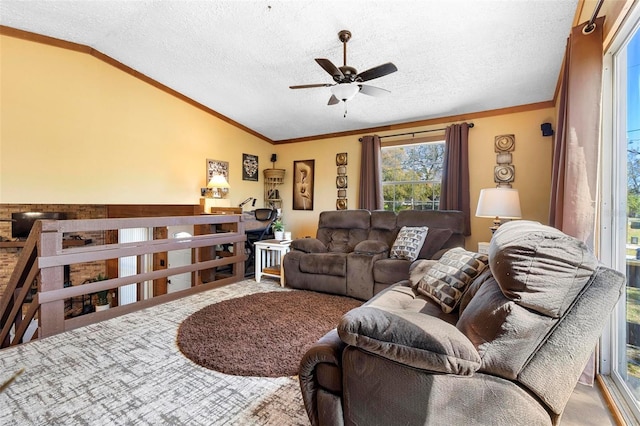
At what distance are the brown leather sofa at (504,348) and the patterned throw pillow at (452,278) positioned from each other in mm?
753

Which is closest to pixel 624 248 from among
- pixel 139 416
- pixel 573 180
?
pixel 573 180

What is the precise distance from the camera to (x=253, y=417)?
59.3 inches

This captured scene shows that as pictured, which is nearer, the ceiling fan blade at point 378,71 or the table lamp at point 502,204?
the ceiling fan blade at point 378,71

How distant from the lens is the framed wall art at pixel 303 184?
586cm

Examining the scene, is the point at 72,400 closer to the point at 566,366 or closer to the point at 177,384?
the point at 177,384

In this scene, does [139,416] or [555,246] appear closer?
[555,246]

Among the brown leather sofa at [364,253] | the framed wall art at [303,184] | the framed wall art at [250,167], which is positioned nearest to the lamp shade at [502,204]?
the brown leather sofa at [364,253]

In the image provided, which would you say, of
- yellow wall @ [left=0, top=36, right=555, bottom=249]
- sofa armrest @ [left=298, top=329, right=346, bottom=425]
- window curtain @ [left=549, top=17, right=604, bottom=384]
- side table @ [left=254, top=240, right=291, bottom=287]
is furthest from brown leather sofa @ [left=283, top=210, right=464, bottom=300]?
sofa armrest @ [left=298, top=329, right=346, bottom=425]

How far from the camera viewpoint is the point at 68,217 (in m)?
5.49

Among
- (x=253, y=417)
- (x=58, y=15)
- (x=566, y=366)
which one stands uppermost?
(x=58, y=15)

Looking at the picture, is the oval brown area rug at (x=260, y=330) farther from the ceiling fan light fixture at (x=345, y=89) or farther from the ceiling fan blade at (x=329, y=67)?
the ceiling fan blade at (x=329, y=67)

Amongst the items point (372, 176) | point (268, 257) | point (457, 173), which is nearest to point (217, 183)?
point (268, 257)

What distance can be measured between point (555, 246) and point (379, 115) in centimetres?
396

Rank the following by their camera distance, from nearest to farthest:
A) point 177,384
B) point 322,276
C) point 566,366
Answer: point 566,366 → point 177,384 → point 322,276
